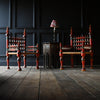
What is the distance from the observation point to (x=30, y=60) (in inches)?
200

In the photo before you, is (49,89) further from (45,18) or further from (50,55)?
(45,18)

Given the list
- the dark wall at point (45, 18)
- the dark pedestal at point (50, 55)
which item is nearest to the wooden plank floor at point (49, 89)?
the dark pedestal at point (50, 55)

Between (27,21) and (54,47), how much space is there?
4.86 ft

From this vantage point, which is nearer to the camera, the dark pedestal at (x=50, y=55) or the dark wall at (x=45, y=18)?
the dark pedestal at (x=50, y=55)

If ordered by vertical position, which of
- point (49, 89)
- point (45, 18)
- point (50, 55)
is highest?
point (45, 18)

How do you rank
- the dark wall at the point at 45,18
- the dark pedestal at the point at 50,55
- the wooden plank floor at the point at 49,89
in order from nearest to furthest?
the wooden plank floor at the point at 49,89, the dark pedestal at the point at 50,55, the dark wall at the point at 45,18

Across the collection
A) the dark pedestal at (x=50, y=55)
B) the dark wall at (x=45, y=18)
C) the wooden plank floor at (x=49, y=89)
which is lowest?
the wooden plank floor at (x=49, y=89)

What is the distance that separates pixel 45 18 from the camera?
203 inches

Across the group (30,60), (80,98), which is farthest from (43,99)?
(30,60)

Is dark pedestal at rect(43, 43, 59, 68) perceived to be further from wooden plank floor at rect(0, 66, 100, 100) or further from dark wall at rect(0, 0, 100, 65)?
wooden plank floor at rect(0, 66, 100, 100)

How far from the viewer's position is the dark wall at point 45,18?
511 centimetres

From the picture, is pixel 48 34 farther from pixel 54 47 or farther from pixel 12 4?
pixel 12 4

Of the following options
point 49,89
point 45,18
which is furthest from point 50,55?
point 49,89

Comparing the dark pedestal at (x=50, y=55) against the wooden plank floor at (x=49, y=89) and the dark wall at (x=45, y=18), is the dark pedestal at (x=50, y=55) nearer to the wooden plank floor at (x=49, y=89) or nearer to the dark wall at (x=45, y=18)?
the dark wall at (x=45, y=18)
